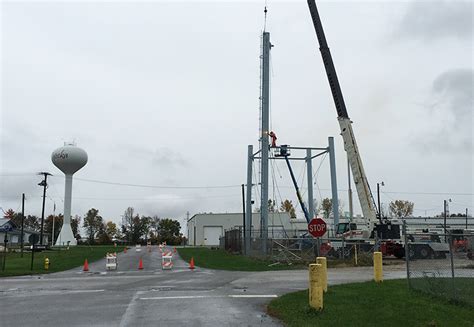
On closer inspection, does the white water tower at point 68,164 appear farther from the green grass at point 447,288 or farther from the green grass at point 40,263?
the green grass at point 447,288

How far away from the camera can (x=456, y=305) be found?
10.4m

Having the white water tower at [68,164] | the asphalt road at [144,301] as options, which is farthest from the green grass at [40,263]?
the white water tower at [68,164]

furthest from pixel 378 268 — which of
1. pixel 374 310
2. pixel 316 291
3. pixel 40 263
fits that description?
pixel 40 263

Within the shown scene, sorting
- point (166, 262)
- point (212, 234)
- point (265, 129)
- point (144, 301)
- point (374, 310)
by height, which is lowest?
point (144, 301)

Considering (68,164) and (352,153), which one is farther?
(68,164)

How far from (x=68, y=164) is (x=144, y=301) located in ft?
217

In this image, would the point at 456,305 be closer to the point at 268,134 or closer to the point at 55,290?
the point at 55,290

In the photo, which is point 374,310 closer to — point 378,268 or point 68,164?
point 378,268

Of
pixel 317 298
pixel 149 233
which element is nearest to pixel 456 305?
pixel 317 298

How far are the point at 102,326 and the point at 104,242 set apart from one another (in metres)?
106

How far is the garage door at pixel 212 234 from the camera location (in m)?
90.3

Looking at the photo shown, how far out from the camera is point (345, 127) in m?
27.4

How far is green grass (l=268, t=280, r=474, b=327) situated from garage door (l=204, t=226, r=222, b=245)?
3076 inches

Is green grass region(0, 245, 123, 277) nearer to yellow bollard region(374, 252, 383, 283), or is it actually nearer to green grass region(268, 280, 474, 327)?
yellow bollard region(374, 252, 383, 283)
